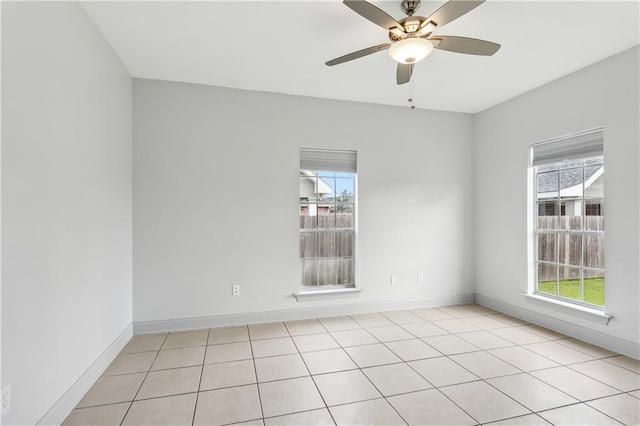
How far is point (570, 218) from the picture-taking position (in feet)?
11.5

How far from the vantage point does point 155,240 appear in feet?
11.3

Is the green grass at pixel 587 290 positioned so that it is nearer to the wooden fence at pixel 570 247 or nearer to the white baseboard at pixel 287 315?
the wooden fence at pixel 570 247


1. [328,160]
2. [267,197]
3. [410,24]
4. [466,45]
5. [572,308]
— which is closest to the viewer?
[410,24]

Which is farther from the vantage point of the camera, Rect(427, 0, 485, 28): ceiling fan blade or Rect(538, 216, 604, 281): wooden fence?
Rect(538, 216, 604, 281): wooden fence

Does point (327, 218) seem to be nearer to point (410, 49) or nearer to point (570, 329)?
point (410, 49)

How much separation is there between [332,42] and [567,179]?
2.99m

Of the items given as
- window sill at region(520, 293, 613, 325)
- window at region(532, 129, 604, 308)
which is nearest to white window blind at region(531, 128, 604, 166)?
window at region(532, 129, 604, 308)

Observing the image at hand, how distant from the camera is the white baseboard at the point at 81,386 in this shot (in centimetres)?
187

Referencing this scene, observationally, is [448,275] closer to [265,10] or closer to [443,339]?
[443,339]

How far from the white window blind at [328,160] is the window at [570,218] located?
2.22 m

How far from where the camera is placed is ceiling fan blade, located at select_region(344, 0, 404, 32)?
1761 millimetres

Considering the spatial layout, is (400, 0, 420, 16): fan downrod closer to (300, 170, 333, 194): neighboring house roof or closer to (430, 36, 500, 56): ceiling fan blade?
(430, 36, 500, 56): ceiling fan blade

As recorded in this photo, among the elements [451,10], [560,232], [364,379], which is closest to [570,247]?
[560,232]

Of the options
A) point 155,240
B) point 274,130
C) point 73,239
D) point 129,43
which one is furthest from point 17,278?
point 274,130
